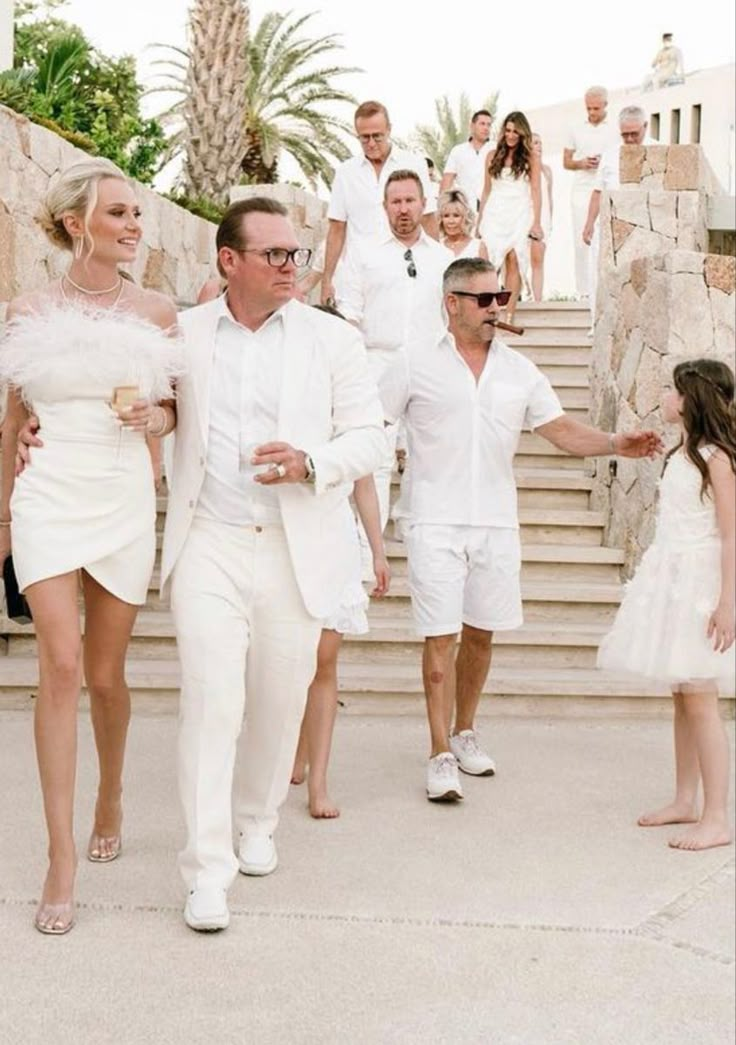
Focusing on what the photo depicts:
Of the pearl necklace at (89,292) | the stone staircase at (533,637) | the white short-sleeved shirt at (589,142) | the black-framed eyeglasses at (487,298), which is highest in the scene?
the white short-sleeved shirt at (589,142)

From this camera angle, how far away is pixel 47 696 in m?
4.08

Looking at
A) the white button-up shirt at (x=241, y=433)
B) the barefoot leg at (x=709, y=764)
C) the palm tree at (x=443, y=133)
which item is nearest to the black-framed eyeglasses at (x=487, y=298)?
the white button-up shirt at (x=241, y=433)

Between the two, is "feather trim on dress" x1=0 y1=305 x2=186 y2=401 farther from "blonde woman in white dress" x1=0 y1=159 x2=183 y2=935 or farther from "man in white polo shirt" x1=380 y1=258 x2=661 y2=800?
"man in white polo shirt" x1=380 y1=258 x2=661 y2=800

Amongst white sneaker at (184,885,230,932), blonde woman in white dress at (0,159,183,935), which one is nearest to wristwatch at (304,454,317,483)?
blonde woman in white dress at (0,159,183,935)

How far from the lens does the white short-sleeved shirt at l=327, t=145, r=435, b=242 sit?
27.7 feet

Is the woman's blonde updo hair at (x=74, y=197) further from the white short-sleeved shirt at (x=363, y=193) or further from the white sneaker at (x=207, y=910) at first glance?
the white short-sleeved shirt at (x=363, y=193)

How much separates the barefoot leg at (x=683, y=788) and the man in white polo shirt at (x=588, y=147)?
8.78m

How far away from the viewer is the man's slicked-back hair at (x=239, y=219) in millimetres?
4195

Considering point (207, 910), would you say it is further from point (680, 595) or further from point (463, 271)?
point (463, 271)

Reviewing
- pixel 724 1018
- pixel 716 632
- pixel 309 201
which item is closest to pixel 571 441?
pixel 716 632

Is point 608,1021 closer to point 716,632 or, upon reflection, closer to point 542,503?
point 716,632

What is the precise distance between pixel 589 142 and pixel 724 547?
9.22m

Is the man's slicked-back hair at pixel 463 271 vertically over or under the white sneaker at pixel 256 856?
over

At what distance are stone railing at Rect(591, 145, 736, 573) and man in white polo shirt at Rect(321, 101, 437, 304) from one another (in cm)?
149
